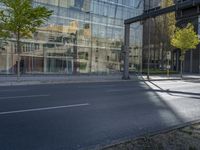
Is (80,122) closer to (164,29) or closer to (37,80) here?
(37,80)

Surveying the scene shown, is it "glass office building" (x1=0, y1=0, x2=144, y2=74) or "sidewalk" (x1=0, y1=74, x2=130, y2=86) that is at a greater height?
"glass office building" (x1=0, y1=0, x2=144, y2=74)

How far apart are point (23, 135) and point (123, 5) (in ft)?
130

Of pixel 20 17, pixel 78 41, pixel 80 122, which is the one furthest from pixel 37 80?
pixel 80 122

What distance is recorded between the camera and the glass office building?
112 ft

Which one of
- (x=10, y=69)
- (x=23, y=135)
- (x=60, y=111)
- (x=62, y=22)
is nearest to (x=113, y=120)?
(x=60, y=111)

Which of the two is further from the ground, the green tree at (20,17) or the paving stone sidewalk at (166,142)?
the green tree at (20,17)

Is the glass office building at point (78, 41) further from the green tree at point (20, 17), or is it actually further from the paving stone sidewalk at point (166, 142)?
the paving stone sidewalk at point (166, 142)

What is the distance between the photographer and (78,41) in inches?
1524

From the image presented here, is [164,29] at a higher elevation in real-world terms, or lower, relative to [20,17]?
higher

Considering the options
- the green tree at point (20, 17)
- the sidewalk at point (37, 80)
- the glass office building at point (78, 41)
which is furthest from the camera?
the glass office building at point (78, 41)

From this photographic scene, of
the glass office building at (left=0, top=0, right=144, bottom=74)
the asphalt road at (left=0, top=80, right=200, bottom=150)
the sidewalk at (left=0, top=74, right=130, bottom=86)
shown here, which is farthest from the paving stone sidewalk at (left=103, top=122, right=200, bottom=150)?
the glass office building at (left=0, top=0, right=144, bottom=74)

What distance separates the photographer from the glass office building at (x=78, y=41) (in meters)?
34.3

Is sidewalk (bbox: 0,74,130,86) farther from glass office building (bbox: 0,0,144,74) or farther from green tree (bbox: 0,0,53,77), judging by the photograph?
glass office building (bbox: 0,0,144,74)

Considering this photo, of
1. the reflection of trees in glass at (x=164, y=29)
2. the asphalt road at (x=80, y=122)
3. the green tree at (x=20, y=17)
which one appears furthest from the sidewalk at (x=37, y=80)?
the reflection of trees in glass at (x=164, y=29)
